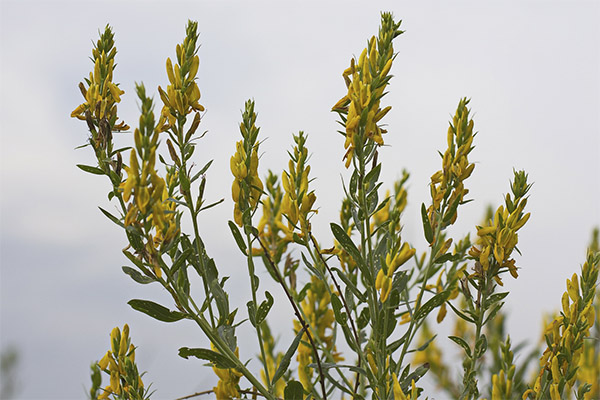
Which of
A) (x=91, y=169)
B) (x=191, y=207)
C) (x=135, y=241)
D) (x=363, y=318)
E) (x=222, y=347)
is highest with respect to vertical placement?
(x=91, y=169)

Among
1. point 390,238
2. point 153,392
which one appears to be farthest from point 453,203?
point 153,392

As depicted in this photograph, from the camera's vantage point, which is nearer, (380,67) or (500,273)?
(380,67)

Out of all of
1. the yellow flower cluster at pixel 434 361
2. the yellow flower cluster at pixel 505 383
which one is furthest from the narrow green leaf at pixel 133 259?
the yellow flower cluster at pixel 434 361

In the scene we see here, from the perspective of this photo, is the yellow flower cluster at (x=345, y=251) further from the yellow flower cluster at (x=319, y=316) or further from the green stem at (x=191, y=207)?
the green stem at (x=191, y=207)

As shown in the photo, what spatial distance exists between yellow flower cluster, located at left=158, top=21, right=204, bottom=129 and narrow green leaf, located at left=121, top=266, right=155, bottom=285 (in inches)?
13.3

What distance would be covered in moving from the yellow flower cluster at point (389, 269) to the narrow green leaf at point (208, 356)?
1.29 ft

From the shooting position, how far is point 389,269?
1439 millimetres

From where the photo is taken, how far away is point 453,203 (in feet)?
5.02

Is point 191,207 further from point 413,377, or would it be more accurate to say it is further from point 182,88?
point 413,377

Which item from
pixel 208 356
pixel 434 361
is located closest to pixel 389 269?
pixel 208 356

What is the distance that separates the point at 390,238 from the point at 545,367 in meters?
0.59

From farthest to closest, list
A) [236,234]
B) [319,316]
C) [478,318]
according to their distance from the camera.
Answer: [319,316] < [478,318] < [236,234]

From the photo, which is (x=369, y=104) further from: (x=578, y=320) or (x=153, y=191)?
(x=578, y=320)

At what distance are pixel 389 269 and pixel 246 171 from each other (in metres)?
0.42
